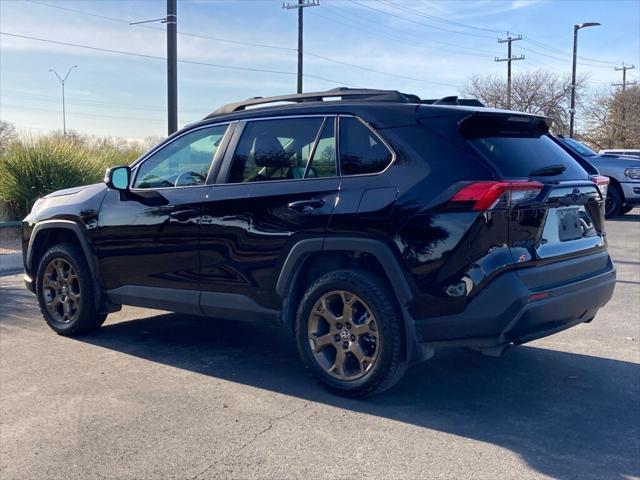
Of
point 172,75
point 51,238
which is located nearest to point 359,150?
point 51,238

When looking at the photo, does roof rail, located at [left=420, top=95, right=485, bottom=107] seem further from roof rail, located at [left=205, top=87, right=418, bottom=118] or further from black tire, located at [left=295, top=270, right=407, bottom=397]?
black tire, located at [left=295, top=270, right=407, bottom=397]

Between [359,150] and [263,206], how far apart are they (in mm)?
772

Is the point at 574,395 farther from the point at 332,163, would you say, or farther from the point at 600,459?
the point at 332,163

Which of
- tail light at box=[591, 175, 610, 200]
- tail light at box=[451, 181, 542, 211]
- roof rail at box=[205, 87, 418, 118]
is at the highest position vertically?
roof rail at box=[205, 87, 418, 118]

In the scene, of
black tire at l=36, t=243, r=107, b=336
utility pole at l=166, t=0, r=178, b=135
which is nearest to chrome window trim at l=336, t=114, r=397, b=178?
black tire at l=36, t=243, r=107, b=336

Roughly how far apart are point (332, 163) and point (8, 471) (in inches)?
102

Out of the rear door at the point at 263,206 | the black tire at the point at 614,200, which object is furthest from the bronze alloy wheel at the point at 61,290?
the black tire at the point at 614,200

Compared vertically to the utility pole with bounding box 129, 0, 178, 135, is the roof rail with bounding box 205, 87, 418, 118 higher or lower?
lower

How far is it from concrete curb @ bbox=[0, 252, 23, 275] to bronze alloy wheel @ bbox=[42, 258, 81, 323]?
4218 millimetres

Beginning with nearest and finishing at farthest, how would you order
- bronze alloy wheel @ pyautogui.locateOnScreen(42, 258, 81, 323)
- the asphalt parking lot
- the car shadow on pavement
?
the asphalt parking lot < the car shadow on pavement < bronze alloy wheel @ pyautogui.locateOnScreen(42, 258, 81, 323)

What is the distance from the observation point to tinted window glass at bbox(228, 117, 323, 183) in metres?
4.80

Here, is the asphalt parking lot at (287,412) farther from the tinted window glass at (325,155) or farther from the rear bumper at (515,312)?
the tinted window glass at (325,155)

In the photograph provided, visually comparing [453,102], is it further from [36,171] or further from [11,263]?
[36,171]

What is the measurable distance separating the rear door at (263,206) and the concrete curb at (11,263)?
239 inches
